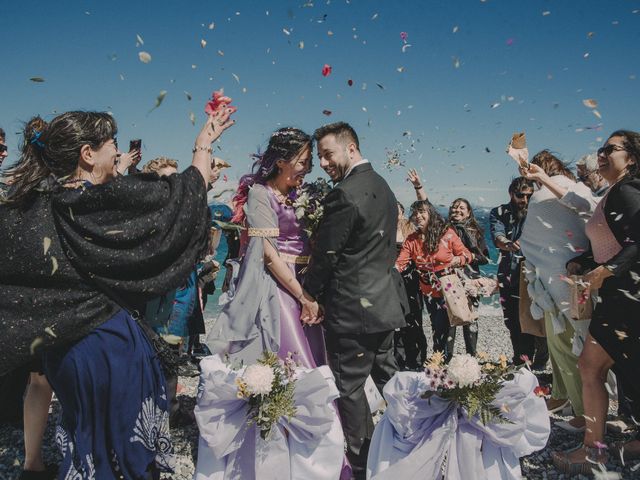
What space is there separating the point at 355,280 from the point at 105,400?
1.71 metres

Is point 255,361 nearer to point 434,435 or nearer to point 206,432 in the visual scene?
point 206,432

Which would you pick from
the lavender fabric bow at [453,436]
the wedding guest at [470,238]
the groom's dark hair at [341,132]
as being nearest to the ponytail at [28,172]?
the groom's dark hair at [341,132]

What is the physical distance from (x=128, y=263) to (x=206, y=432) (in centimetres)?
132

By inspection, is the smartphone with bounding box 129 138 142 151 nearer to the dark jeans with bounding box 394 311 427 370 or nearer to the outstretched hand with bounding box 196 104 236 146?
the outstretched hand with bounding box 196 104 236 146

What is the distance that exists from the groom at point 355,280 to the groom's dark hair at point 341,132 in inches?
1.3

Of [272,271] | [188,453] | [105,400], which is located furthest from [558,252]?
[105,400]

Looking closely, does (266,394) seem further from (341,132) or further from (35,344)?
(341,132)

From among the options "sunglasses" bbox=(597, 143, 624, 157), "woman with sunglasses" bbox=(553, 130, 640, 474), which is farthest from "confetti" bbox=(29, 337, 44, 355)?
"sunglasses" bbox=(597, 143, 624, 157)

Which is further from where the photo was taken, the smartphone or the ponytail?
the smartphone

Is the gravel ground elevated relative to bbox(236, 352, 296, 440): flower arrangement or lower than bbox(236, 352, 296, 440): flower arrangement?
lower

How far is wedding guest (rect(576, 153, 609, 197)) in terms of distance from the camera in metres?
5.19

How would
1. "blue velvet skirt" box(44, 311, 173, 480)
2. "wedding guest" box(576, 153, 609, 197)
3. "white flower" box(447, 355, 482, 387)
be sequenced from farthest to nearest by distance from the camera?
1. "wedding guest" box(576, 153, 609, 197)
2. "white flower" box(447, 355, 482, 387)
3. "blue velvet skirt" box(44, 311, 173, 480)

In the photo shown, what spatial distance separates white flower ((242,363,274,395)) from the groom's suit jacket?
2.06 feet

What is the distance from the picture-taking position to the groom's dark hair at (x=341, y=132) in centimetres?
361
